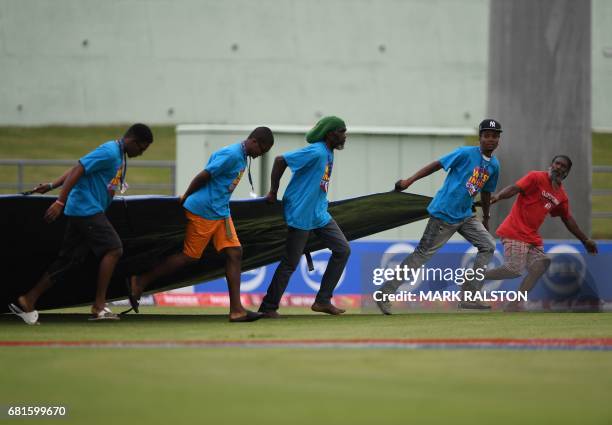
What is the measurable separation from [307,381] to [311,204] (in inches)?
174

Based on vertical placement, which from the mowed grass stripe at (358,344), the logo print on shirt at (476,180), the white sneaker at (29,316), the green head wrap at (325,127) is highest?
the green head wrap at (325,127)

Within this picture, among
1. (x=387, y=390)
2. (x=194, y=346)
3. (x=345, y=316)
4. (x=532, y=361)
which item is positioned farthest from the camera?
(x=345, y=316)

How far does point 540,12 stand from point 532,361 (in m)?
8.09

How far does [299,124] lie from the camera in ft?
112

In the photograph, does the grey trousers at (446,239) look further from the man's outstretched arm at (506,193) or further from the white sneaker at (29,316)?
the white sneaker at (29,316)

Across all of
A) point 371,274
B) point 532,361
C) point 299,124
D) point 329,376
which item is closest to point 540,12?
point 371,274

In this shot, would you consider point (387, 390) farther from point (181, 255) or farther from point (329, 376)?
point (181, 255)

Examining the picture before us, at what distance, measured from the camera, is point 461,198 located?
1221 centimetres

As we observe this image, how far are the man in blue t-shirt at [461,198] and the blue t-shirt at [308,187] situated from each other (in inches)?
36.4

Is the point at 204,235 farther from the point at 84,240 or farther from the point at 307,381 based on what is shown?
the point at 307,381

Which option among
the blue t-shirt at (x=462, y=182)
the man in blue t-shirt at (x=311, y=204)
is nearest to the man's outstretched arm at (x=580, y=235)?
the blue t-shirt at (x=462, y=182)

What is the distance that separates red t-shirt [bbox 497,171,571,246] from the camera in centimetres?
1300

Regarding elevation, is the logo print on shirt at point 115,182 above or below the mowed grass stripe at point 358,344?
above

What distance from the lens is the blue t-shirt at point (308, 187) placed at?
11.6m
